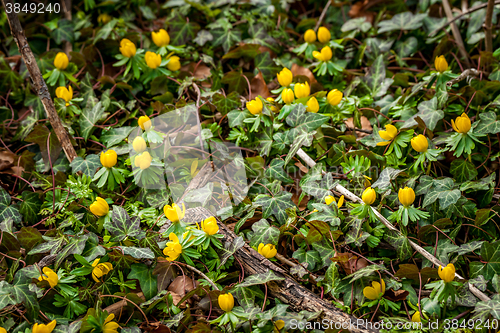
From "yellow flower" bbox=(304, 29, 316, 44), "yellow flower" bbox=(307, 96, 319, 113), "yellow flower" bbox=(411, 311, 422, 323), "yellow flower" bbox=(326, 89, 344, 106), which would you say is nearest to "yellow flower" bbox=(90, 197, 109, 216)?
"yellow flower" bbox=(307, 96, 319, 113)

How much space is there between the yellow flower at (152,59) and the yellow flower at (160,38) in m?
0.18

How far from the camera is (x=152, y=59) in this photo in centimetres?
217

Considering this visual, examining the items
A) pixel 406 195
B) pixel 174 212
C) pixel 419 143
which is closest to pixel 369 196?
pixel 406 195

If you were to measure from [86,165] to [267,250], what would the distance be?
1076mm

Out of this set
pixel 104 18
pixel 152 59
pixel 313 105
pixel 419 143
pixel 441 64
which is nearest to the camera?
pixel 419 143

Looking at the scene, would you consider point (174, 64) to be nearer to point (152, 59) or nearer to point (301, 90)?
point (152, 59)

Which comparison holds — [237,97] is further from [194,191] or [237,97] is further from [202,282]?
[202,282]

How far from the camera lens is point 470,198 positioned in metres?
1.73

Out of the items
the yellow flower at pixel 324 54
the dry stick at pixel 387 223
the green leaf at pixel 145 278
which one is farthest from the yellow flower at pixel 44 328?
the yellow flower at pixel 324 54

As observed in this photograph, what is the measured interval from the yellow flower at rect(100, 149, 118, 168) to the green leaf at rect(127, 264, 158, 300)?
0.53 meters

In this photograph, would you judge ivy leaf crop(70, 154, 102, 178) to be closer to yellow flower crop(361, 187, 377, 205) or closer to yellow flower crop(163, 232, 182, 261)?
yellow flower crop(163, 232, 182, 261)

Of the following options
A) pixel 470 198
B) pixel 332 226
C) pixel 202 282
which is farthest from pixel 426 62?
pixel 202 282

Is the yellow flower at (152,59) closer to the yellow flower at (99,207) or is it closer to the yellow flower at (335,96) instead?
the yellow flower at (99,207)

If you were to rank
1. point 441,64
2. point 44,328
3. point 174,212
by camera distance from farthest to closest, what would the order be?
point 441,64
point 174,212
point 44,328
